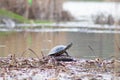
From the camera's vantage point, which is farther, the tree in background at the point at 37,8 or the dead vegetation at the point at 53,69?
the tree in background at the point at 37,8

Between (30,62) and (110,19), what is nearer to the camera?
(30,62)

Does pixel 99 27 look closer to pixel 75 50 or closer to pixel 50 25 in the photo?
pixel 50 25

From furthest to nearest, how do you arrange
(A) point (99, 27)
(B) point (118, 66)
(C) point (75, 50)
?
(A) point (99, 27) < (C) point (75, 50) < (B) point (118, 66)

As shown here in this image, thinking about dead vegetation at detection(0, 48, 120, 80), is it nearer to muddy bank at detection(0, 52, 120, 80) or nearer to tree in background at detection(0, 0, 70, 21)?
muddy bank at detection(0, 52, 120, 80)

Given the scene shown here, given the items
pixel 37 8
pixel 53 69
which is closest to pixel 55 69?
pixel 53 69

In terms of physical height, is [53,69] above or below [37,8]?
above

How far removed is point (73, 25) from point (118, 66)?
624 inches

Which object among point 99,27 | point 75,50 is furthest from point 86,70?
point 99,27

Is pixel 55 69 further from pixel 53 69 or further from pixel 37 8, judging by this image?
pixel 37 8

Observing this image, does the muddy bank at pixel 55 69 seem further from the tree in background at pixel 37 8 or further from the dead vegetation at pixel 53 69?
the tree in background at pixel 37 8

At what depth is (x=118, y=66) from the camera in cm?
923

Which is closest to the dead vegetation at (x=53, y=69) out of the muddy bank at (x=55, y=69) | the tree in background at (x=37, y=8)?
the muddy bank at (x=55, y=69)

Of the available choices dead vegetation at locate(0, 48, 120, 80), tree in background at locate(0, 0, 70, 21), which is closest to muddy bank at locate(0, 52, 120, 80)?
dead vegetation at locate(0, 48, 120, 80)

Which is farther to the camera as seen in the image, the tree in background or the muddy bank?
the tree in background
